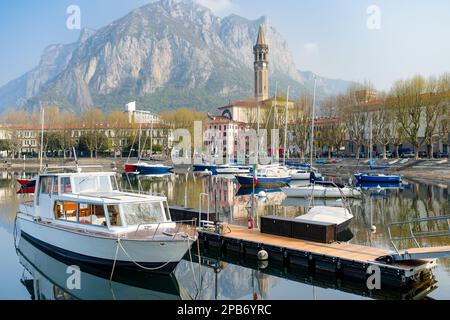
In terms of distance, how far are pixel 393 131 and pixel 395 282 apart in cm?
6872

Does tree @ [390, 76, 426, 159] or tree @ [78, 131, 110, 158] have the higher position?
tree @ [390, 76, 426, 159]

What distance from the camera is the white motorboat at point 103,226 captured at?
18.1 meters

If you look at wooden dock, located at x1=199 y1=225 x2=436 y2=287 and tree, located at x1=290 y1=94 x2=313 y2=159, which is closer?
wooden dock, located at x1=199 y1=225 x2=436 y2=287

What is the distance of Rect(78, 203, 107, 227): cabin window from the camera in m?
19.8

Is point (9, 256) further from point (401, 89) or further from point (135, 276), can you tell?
point (401, 89)

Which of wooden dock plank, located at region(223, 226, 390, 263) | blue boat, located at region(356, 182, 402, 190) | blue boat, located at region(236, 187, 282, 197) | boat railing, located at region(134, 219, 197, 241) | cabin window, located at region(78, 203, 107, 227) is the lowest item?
blue boat, located at region(236, 187, 282, 197)

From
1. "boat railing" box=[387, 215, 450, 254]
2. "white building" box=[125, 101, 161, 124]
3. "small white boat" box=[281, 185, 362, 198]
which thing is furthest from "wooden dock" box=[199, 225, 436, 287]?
"white building" box=[125, 101, 161, 124]

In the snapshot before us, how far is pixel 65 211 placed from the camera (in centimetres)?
2166

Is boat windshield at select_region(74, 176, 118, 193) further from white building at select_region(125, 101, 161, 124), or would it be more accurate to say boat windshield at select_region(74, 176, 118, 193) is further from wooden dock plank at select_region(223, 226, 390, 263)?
white building at select_region(125, 101, 161, 124)

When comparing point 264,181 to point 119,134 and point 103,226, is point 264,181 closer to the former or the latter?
point 103,226

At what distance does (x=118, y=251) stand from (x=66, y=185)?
19.7ft

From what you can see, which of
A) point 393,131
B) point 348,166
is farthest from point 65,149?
point 393,131

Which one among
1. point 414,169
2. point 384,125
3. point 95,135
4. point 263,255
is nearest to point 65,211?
point 263,255

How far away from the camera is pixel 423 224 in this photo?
29391mm
